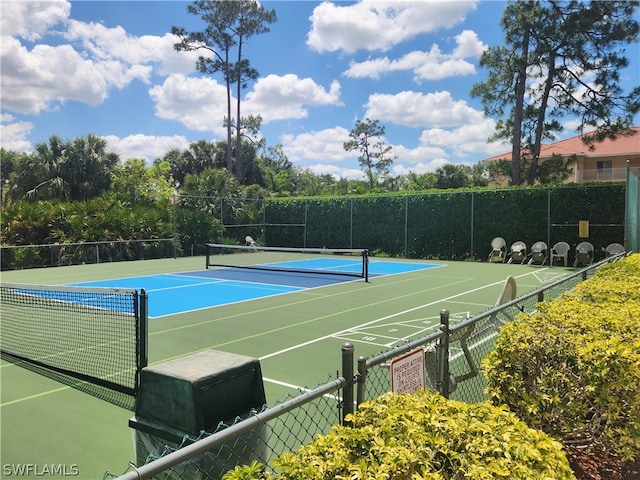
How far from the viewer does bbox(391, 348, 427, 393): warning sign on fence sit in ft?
9.82

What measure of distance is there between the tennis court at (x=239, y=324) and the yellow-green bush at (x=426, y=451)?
272 centimetres

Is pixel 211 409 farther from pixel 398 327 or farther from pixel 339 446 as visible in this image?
pixel 398 327

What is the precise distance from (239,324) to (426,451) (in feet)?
24.3

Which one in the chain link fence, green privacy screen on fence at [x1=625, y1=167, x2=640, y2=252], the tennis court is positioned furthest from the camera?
green privacy screen on fence at [x1=625, y1=167, x2=640, y2=252]

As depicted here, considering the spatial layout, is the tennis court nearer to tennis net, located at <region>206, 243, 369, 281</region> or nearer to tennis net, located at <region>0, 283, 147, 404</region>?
tennis net, located at <region>0, 283, 147, 404</region>

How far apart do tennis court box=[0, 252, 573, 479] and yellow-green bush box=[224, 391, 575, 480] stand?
8.91 ft

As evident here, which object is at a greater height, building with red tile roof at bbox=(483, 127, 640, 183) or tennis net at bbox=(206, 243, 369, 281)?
building with red tile roof at bbox=(483, 127, 640, 183)

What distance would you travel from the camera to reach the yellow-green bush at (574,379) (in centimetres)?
326

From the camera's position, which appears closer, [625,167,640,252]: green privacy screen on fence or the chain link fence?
the chain link fence

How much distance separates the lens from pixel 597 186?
19.5 meters

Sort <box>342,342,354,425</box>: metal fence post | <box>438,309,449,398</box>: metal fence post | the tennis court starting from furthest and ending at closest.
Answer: the tennis court
<box>438,309,449,398</box>: metal fence post
<box>342,342,354,425</box>: metal fence post

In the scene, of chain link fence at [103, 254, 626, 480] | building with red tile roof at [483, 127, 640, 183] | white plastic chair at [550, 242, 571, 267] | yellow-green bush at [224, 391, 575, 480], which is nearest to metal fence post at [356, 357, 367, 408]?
chain link fence at [103, 254, 626, 480]

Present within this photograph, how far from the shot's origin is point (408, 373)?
3143 millimetres

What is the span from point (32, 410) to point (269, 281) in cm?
1016
